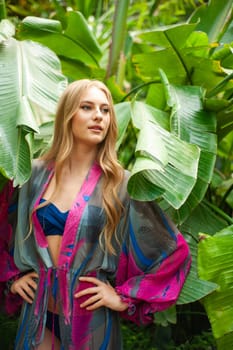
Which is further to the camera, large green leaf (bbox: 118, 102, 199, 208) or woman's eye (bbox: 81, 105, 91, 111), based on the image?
woman's eye (bbox: 81, 105, 91, 111)

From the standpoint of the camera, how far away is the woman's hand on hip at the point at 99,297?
176cm

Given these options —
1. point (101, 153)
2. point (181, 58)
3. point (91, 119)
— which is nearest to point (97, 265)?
point (101, 153)

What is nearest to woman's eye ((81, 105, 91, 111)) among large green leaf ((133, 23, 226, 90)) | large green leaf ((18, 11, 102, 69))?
large green leaf ((133, 23, 226, 90))

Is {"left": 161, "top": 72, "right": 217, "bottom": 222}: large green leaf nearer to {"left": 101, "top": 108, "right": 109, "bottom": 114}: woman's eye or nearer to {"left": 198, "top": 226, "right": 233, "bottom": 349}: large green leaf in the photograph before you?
{"left": 198, "top": 226, "right": 233, "bottom": 349}: large green leaf

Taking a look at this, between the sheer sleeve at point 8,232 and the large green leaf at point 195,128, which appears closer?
the sheer sleeve at point 8,232

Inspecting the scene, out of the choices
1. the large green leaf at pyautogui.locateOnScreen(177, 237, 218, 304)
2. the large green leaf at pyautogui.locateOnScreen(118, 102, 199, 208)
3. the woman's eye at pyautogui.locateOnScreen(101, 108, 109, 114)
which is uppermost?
the woman's eye at pyautogui.locateOnScreen(101, 108, 109, 114)

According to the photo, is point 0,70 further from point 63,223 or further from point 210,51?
point 210,51

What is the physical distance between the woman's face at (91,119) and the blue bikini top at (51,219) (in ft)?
0.89

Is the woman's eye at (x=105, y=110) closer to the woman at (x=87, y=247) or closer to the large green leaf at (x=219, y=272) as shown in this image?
the woman at (x=87, y=247)

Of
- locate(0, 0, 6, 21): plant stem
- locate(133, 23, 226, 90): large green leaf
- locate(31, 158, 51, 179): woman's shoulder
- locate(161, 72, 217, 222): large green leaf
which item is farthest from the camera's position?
locate(0, 0, 6, 21): plant stem

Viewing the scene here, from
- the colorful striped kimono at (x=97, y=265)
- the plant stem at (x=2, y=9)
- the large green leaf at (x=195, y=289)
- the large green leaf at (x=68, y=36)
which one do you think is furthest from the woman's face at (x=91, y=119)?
the plant stem at (x=2, y=9)

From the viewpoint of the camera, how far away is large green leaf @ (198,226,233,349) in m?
1.83

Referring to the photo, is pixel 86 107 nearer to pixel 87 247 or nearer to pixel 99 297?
pixel 87 247

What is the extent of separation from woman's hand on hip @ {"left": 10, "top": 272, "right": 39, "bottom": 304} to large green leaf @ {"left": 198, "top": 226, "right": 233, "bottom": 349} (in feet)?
1.95
